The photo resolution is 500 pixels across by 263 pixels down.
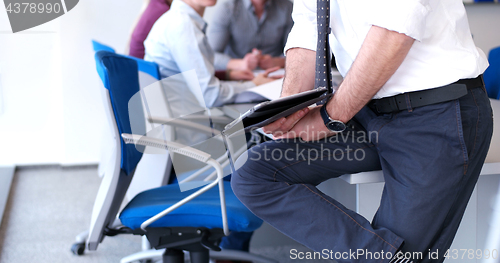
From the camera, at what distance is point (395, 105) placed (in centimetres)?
103

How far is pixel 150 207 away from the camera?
1.35 metres

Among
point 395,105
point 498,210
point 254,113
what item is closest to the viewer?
point 254,113

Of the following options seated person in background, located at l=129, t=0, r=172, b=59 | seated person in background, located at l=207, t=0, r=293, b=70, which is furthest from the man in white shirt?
seated person in background, located at l=207, t=0, r=293, b=70

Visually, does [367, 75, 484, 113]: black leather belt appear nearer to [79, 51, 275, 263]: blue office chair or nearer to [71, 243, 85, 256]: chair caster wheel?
[79, 51, 275, 263]: blue office chair

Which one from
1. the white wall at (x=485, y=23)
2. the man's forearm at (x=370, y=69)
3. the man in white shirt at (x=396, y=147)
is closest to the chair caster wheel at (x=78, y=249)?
the man in white shirt at (x=396, y=147)

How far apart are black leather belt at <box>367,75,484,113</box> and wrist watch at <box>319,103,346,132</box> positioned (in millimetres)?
110

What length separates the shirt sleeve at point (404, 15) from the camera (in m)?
0.89

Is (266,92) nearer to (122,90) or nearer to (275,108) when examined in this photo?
(122,90)

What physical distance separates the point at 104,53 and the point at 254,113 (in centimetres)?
73

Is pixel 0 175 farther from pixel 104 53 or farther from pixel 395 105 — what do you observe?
pixel 395 105

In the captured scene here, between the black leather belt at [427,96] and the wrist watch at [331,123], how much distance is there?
11cm

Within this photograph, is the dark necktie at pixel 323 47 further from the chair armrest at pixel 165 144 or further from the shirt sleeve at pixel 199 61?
the shirt sleeve at pixel 199 61

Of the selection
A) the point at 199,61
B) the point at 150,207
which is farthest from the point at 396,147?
the point at 199,61

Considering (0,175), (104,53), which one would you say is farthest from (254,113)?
(0,175)
